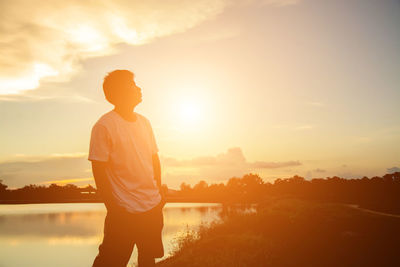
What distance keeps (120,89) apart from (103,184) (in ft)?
3.57

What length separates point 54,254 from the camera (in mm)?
24641

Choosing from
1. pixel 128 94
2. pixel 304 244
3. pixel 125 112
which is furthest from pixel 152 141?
pixel 304 244

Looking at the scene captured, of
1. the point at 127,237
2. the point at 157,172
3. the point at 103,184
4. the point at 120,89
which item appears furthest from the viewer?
the point at 157,172

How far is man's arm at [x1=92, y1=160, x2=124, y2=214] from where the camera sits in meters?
3.07

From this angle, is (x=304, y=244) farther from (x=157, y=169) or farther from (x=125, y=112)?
(x=125, y=112)

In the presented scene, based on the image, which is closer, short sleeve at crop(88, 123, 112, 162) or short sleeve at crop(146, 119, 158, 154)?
short sleeve at crop(88, 123, 112, 162)

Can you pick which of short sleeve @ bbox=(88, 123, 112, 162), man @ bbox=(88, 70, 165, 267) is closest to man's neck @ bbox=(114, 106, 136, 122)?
man @ bbox=(88, 70, 165, 267)

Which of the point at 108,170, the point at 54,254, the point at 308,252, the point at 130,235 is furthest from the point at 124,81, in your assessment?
the point at 54,254

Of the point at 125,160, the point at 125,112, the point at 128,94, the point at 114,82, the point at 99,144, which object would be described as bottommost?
the point at 125,160

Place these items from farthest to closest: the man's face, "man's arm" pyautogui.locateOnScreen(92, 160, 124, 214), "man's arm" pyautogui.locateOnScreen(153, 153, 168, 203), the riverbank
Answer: the riverbank, "man's arm" pyautogui.locateOnScreen(153, 153, 168, 203), the man's face, "man's arm" pyautogui.locateOnScreen(92, 160, 124, 214)

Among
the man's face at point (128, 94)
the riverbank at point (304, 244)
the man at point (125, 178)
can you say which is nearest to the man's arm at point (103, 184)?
the man at point (125, 178)

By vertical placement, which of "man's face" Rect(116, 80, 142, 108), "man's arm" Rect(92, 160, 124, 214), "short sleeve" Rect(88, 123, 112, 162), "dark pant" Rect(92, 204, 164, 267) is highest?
"man's face" Rect(116, 80, 142, 108)

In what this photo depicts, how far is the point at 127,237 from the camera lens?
3174 millimetres

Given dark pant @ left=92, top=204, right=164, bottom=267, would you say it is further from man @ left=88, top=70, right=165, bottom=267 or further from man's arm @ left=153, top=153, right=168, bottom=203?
man's arm @ left=153, top=153, right=168, bottom=203
